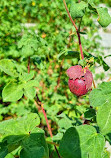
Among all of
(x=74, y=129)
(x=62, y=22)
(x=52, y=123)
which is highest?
(x=74, y=129)

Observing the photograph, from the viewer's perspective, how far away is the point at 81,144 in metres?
0.58

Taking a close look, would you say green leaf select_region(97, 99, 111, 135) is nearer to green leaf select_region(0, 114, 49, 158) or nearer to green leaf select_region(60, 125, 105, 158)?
green leaf select_region(60, 125, 105, 158)

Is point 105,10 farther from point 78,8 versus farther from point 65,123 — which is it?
point 65,123

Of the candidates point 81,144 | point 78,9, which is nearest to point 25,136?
point 81,144

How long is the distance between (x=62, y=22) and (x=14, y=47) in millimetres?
521

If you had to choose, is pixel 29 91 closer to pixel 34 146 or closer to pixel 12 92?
pixel 12 92

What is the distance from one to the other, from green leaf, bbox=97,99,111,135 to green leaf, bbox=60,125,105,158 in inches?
2.8

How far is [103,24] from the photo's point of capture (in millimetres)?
559

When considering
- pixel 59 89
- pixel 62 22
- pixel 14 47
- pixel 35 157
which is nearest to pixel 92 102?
pixel 35 157

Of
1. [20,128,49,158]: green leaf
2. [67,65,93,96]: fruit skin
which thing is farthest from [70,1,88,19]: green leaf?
[20,128,49,158]: green leaf

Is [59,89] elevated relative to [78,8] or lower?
lower

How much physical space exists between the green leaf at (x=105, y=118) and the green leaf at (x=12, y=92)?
0.87 ft

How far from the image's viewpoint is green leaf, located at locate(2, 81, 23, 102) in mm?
624

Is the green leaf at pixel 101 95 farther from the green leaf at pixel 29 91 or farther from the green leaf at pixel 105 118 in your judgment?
the green leaf at pixel 29 91
